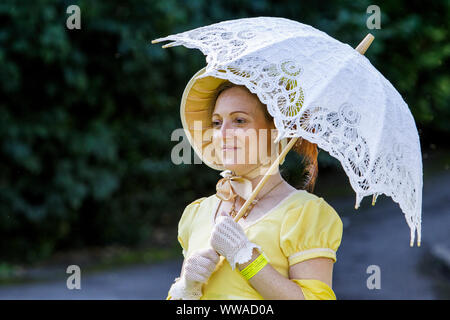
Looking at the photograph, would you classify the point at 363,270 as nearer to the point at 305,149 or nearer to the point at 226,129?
the point at 305,149

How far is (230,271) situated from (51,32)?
176 inches

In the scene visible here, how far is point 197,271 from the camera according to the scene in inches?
82.3

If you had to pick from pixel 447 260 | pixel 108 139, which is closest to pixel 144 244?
pixel 108 139

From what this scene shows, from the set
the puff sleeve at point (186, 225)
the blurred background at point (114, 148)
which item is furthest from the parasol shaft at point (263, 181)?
the blurred background at point (114, 148)

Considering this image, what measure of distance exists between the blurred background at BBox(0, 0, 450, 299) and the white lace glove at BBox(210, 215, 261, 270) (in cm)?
412

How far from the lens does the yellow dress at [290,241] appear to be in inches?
81.7

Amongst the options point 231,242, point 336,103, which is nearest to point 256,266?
point 231,242

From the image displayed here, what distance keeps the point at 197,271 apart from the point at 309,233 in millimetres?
422

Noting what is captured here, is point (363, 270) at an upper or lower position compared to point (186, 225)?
upper

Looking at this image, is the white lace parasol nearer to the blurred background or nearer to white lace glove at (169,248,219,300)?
white lace glove at (169,248,219,300)

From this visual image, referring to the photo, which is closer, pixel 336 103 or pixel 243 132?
pixel 336 103

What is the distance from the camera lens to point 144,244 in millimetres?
8109

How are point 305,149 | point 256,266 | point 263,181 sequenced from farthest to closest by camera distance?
point 305,149 → point 263,181 → point 256,266
